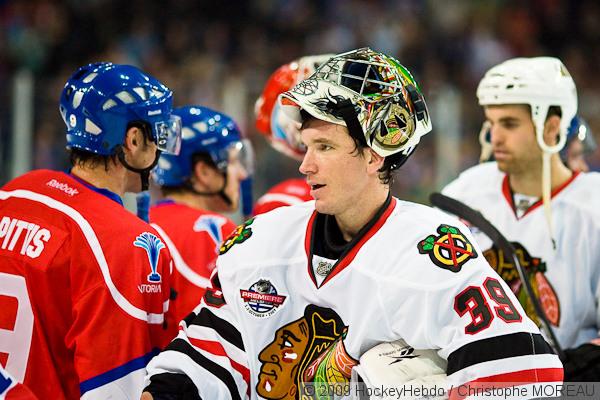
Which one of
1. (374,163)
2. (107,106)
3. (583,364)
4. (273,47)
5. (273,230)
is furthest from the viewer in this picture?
(273,47)

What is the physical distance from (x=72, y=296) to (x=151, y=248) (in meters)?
0.25

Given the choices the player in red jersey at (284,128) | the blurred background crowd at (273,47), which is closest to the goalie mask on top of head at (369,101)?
the player in red jersey at (284,128)

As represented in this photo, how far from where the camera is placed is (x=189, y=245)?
130 inches

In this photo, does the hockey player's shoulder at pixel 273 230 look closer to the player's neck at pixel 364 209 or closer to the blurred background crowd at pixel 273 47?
the player's neck at pixel 364 209

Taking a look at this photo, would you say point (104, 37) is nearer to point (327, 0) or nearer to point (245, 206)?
point (327, 0)

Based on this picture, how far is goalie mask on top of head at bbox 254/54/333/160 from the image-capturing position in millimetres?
4020

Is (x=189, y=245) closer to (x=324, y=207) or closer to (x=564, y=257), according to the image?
(x=324, y=207)

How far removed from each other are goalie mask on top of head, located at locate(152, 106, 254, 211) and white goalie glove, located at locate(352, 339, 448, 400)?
5.00ft

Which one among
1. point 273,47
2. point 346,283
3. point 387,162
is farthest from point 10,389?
point 273,47

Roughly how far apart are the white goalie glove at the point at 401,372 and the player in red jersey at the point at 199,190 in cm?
115

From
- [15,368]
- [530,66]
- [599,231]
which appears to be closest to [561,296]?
[599,231]

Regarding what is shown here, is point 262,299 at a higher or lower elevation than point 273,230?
lower

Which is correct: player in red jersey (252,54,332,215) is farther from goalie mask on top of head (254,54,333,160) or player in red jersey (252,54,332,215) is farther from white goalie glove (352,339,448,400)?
white goalie glove (352,339,448,400)

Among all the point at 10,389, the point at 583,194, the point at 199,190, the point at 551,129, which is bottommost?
the point at 10,389
